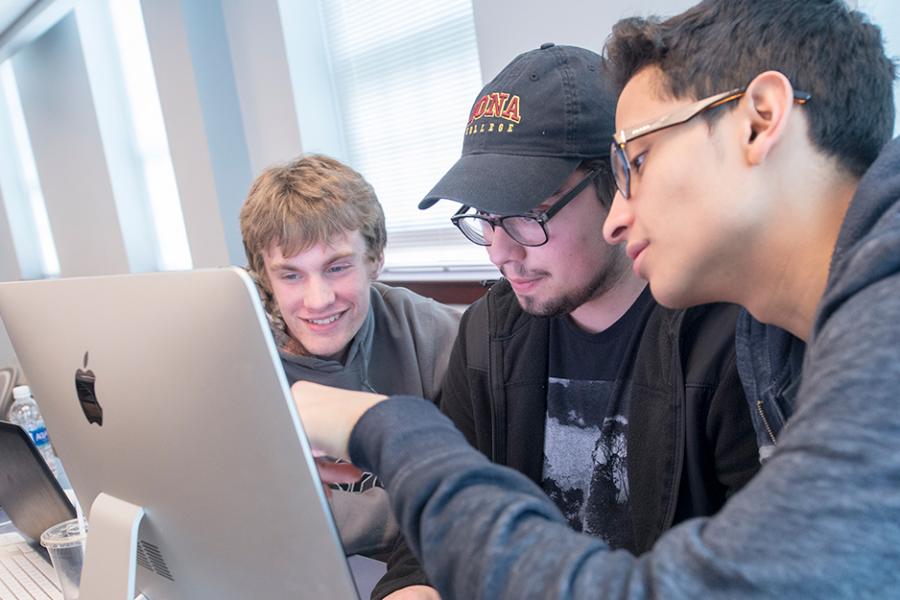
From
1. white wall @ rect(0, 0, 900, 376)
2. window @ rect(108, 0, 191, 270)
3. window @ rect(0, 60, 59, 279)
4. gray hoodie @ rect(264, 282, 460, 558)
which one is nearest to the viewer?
gray hoodie @ rect(264, 282, 460, 558)

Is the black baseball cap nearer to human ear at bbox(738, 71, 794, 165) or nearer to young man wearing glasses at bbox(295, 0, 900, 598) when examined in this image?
young man wearing glasses at bbox(295, 0, 900, 598)

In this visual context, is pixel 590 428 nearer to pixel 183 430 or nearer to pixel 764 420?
pixel 764 420

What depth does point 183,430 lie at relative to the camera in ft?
2.23

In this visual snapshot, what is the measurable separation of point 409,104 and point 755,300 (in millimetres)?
2640

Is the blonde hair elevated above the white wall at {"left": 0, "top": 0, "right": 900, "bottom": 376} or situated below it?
below

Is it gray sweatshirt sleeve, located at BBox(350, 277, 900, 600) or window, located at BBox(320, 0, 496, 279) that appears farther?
window, located at BBox(320, 0, 496, 279)

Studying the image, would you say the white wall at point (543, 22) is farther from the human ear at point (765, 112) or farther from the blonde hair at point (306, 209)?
the human ear at point (765, 112)

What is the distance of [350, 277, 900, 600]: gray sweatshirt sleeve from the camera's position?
0.43 m

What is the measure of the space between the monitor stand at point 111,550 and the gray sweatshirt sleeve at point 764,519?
1.22 ft

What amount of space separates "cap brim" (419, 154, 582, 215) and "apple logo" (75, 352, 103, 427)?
1.82 feet

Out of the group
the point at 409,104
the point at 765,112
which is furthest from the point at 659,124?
the point at 409,104

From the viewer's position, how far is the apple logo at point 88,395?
764 millimetres

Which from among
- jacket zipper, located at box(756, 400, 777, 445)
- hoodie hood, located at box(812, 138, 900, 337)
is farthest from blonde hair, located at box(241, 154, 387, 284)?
hoodie hood, located at box(812, 138, 900, 337)

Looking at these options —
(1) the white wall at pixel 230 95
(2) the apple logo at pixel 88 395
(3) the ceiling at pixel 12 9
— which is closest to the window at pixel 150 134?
(1) the white wall at pixel 230 95
